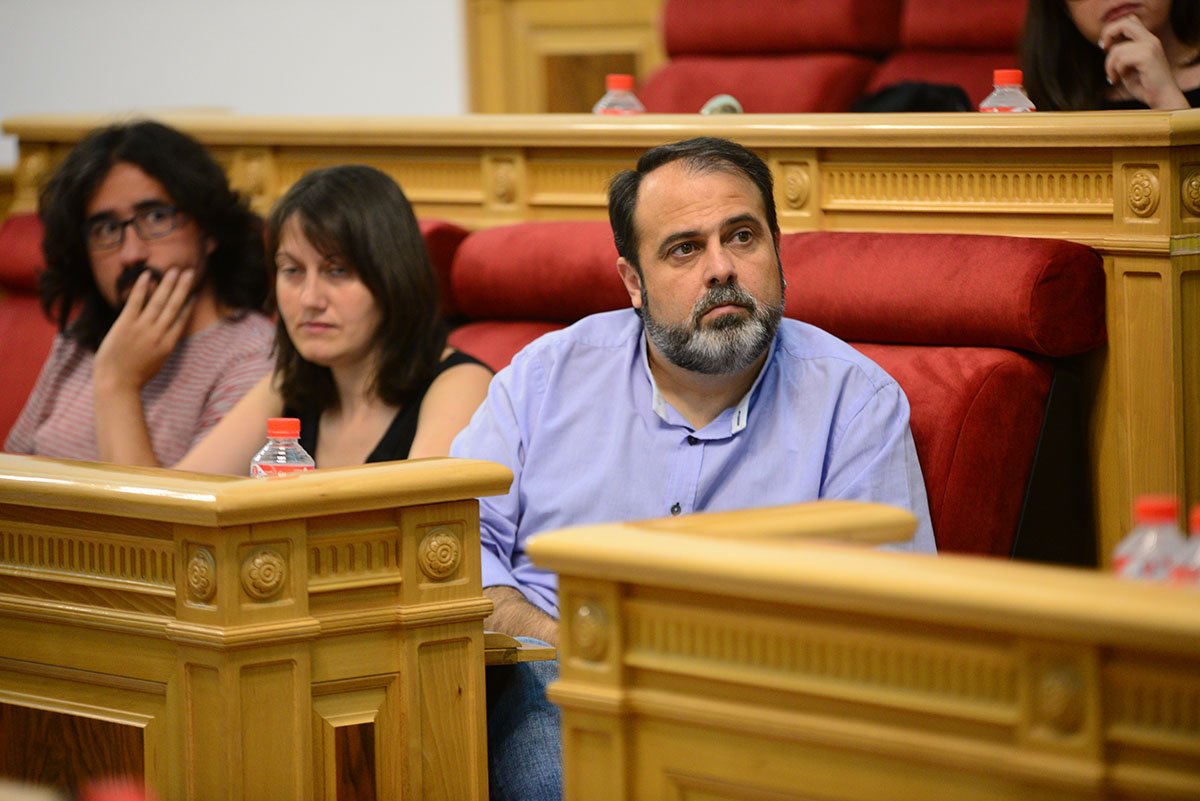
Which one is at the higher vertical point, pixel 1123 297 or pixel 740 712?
pixel 1123 297

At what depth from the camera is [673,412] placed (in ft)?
6.79

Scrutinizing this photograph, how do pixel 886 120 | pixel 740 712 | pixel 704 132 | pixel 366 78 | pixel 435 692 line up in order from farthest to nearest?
pixel 366 78 → pixel 704 132 → pixel 886 120 → pixel 435 692 → pixel 740 712

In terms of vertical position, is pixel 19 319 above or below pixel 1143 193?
below

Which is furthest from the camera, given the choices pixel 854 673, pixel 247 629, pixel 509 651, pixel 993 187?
pixel 993 187

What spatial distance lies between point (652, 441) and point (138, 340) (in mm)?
1096

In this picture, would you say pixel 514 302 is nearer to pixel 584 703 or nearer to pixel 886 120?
pixel 886 120

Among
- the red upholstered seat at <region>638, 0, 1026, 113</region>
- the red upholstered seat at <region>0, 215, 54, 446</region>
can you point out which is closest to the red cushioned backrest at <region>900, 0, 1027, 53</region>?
the red upholstered seat at <region>638, 0, 1026, 113</region>

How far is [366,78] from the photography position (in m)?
5.52

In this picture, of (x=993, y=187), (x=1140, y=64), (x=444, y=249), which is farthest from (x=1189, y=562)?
(x=444, y=249)

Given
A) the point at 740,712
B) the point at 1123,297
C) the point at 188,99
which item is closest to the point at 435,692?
the point at 740,712

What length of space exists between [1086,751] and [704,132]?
169 cm

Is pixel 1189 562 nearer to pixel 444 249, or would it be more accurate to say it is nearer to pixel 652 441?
pixel 652 441

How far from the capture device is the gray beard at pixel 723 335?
197cm

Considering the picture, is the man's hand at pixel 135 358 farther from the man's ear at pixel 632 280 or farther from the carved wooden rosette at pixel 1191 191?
the carved wooden rosette at pixel 1191 191
